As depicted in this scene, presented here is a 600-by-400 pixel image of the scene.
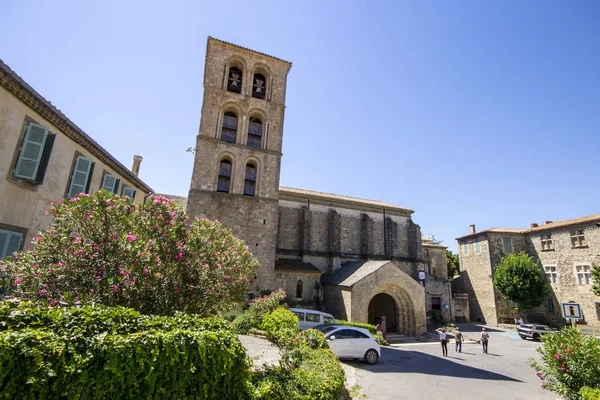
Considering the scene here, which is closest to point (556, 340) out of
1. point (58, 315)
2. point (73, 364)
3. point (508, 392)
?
point (508, 392)

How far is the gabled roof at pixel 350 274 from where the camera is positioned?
794 inches

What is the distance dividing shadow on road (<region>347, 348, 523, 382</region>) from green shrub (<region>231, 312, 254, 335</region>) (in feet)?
18.1

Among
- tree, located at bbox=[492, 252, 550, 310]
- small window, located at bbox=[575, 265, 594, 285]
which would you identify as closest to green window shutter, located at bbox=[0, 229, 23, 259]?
tree, located at bbox=[492, 252, 550, 310]

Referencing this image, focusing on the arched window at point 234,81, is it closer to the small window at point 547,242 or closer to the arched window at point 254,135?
the arched window at point 254,135

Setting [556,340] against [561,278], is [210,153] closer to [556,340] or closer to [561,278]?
[556,340]

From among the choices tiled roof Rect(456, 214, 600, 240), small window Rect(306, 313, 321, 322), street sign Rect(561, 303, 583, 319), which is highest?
tiled roof Rect(456, 214, 600, 240)

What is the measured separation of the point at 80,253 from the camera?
6688 mm

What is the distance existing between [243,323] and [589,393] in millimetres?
13005

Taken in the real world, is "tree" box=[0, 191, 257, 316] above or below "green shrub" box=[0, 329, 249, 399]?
above

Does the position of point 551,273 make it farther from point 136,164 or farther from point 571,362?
point 136,164

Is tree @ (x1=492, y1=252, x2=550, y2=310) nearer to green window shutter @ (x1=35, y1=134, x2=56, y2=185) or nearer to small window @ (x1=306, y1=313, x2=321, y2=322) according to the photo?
small window @ (x1=306, y1=313, x2=321, y2=322)

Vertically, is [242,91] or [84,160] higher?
[242,91]

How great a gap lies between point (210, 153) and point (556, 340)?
20576 millimetres

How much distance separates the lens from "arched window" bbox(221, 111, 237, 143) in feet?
73.8
